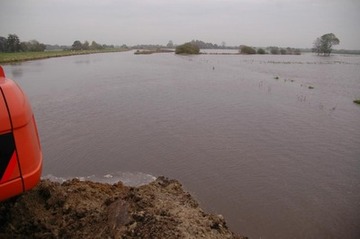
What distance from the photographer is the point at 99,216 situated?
15.6ft

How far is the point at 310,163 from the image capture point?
953 cm

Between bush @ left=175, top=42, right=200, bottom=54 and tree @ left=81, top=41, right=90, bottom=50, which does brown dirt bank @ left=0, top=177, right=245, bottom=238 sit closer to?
bush @ left=175, top=42, right=200, bottom=54

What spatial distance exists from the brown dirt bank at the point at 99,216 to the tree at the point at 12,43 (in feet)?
260

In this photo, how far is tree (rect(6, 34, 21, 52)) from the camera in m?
71.8

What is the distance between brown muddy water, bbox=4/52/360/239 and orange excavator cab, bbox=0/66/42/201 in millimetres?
4465

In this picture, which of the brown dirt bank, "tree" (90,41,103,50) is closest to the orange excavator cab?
the brown dirt bank

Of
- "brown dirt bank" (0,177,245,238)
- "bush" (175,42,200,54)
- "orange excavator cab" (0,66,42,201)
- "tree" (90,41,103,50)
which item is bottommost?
"tree" (90,41,103,50)

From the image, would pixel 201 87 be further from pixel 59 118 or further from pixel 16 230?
pixel 16 230

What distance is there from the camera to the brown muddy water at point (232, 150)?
6.91 metres

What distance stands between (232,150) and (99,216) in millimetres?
6365

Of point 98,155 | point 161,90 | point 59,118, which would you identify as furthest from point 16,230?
point 161,90

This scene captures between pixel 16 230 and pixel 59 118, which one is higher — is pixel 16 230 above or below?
above

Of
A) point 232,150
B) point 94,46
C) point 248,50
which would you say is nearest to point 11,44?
point 94,46

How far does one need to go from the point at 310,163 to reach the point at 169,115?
736 cm
